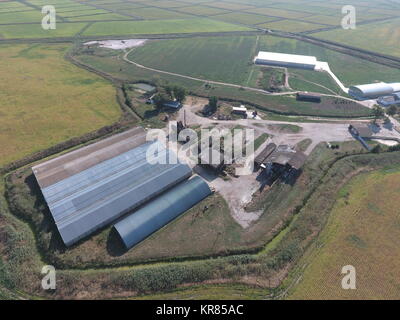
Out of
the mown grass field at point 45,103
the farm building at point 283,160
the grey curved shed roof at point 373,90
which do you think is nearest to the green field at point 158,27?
the mown grass field at point 45,103

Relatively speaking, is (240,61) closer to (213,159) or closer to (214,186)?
(213,159)

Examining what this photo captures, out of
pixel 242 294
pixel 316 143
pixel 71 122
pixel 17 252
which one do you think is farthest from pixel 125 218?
pixel 316 143

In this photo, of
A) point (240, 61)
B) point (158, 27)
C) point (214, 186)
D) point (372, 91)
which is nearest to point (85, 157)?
point (214, 186)

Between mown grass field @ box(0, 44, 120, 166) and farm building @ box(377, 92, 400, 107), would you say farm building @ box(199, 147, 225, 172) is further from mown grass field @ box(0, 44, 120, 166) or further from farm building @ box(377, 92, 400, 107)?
farm building @ box(377, 92, 400, 107)

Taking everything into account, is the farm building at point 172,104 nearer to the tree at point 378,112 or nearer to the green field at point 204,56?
the green field at point 204,56

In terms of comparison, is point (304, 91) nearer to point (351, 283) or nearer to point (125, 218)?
point (351, 283)
